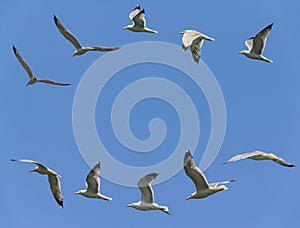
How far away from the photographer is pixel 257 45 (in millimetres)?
29438

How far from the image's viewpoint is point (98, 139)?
142ft

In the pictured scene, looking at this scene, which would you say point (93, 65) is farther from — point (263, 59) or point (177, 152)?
point (263, 59)

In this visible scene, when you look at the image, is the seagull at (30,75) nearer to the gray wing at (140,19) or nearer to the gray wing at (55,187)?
the gray wing at (55,187)

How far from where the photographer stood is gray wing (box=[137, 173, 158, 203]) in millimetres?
25594

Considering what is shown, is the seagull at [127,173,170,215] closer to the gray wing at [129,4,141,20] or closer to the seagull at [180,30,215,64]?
the seagull at [180,30,215,64]

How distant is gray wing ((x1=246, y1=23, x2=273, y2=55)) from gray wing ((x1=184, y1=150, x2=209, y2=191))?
6.78m

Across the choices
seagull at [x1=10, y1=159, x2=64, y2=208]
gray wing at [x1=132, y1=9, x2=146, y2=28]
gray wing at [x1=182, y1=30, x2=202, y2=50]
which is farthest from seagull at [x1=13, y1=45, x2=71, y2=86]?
gray wing at [x1=182, y1=30, x2=202, y2=50]

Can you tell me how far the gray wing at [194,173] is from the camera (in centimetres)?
2358

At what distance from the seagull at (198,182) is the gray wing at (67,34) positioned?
767 centimetres

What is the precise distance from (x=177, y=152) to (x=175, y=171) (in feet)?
10.1

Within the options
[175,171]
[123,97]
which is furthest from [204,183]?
[123,97]

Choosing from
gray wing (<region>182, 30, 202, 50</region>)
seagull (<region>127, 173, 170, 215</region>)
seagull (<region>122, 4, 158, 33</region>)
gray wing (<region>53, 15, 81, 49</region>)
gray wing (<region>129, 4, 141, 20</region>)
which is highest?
gray wing (<region>129, 4, 141, 20</region>)

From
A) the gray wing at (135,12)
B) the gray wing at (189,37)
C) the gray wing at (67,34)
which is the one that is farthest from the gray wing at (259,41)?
the gray wing at (67,34)

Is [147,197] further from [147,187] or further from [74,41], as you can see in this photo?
[74,41]
